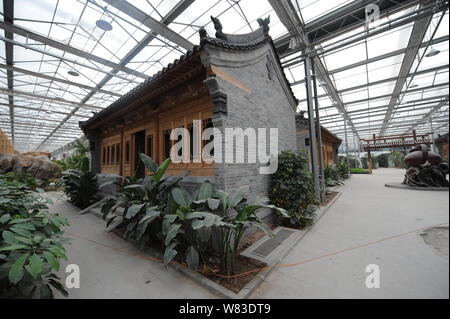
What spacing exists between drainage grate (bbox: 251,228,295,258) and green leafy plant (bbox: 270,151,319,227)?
42 centimetres

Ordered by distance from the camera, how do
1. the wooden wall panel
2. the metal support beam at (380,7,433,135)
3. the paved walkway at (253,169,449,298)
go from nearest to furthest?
the paved walkway at (253,169,449,298) < the wooden wall panel < the metal support beam at (380,7,433,135)

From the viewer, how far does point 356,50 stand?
25.9ft

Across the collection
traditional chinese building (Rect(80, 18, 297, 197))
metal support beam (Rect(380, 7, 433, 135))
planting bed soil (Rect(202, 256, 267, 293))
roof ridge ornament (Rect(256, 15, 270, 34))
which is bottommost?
planting bed soil (Rect(202, 256, 267, 293))

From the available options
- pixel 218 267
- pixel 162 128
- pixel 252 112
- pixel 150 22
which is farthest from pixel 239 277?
pixel 150 22

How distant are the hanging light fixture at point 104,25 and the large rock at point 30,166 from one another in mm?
8764

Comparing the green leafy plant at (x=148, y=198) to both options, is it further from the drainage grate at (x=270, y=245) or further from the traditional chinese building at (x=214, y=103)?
the drainage grate at (x=270, y=245)

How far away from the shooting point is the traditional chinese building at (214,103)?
3.27 m

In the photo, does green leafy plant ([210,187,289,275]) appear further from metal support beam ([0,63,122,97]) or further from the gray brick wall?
metal support beam ([0,63,122,97])

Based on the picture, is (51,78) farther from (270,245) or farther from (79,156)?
(270,245)

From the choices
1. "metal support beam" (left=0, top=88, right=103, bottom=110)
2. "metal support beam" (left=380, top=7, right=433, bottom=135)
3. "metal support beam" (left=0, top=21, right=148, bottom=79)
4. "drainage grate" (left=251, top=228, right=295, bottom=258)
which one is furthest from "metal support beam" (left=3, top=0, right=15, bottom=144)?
"metal support beam" (left=380, top=7, right=433, bottom=135)

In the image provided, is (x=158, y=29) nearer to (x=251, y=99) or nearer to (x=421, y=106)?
(x=251, y=99)

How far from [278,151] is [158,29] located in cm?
610

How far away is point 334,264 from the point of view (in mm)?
2539

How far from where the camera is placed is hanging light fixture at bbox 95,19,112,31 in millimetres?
6020
